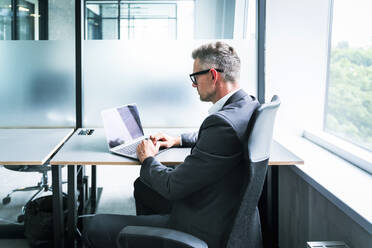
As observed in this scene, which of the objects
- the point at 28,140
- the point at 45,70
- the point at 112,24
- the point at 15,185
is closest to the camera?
the point at 28,140

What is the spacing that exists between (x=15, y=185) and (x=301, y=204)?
207 cm

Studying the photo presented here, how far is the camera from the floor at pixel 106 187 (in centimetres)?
251

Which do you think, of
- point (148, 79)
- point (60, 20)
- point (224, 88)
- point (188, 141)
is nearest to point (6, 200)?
point (148, 79)

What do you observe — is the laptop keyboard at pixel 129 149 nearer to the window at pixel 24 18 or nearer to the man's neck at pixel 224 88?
the man's neck at pixel 224 88

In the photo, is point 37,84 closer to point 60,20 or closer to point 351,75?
point 60,20

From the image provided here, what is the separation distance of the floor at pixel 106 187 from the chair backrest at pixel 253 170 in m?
1.59

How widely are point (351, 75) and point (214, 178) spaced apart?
121 centimetres

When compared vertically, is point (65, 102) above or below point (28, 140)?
above

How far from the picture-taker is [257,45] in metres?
2.46

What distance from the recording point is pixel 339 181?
1.45m

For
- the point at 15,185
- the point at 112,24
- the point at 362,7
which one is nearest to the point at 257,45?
the point at 362,7

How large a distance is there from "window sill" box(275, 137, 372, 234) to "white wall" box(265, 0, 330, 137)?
1.15ft

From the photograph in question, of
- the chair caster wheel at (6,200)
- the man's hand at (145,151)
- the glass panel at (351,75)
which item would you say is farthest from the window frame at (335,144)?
the chair caster wheel at (6,200)

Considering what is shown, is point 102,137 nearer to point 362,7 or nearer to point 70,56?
point 70,56
